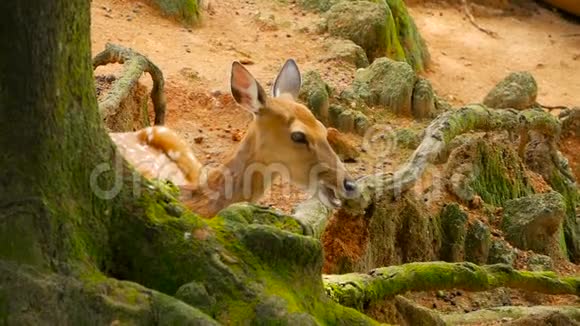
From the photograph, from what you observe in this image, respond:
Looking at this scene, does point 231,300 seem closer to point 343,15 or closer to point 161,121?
point 161,121

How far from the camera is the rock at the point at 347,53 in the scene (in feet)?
35.2

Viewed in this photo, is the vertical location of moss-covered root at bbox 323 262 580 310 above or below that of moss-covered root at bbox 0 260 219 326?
below

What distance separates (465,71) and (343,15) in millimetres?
2849

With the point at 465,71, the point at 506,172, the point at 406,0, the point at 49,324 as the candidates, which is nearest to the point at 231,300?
the point at 49,324

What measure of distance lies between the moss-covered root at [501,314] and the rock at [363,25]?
6.00m

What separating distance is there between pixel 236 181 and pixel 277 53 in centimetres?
470

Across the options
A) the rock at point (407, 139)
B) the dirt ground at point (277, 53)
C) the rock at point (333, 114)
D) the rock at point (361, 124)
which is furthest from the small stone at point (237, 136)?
the rock at point (407, 139)

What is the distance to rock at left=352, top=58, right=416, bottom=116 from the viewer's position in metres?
9.67

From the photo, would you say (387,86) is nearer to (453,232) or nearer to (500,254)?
(500,254)

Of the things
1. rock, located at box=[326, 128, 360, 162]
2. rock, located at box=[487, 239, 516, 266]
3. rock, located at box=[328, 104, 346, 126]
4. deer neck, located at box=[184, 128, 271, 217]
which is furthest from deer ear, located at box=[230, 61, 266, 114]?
rock, located at box=[328, 104, 346, 126]

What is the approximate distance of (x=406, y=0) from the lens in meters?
15.7

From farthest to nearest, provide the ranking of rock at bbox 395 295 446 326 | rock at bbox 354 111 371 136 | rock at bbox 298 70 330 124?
rock at bbox 354 111 371 136, rock at bbox 298 70 330 124, rock at bbox 395 295 446 326

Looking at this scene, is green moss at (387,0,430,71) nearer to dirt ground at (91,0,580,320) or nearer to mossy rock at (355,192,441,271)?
dirt ground at (91,0,580,320)

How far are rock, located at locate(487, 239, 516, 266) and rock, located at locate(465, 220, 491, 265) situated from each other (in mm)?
125
